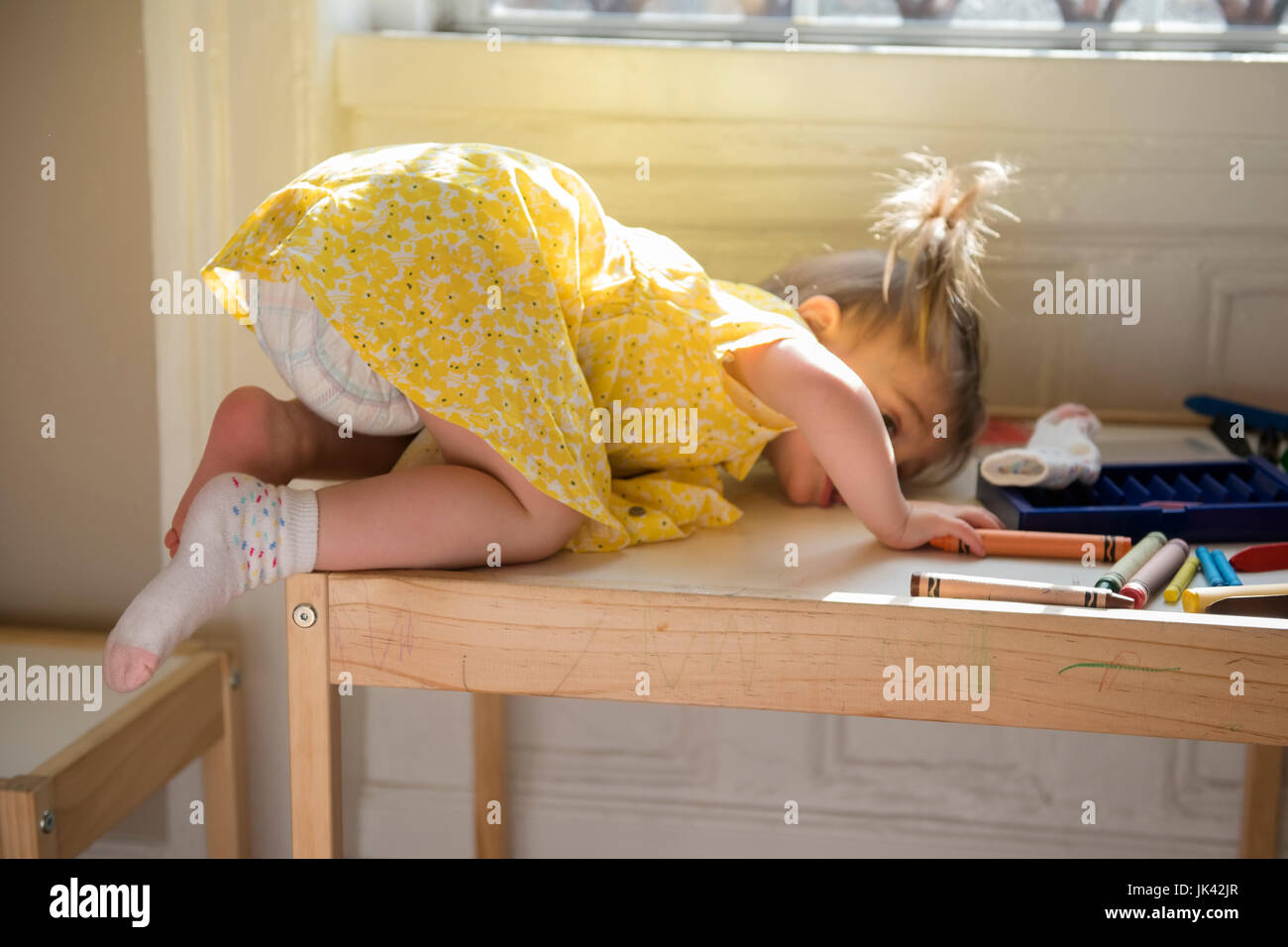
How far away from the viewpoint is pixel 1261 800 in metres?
1.35

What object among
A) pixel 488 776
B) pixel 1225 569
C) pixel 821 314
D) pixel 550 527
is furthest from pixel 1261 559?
pixel 488 776

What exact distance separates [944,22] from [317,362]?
933 millimetres

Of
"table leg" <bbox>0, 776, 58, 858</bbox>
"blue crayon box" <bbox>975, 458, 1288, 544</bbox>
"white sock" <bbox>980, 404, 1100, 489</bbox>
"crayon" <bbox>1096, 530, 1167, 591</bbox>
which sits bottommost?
"table leg" <bbox>0, 776, 58, 858</bbox>

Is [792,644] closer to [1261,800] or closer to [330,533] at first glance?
[330,533]

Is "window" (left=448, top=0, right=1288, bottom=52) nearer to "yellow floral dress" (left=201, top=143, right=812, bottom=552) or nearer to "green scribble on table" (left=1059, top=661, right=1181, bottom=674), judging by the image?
"yellow floral dress" (left=201, top=143, right=812, bottom=552)

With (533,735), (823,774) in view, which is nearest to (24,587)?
(533,735)

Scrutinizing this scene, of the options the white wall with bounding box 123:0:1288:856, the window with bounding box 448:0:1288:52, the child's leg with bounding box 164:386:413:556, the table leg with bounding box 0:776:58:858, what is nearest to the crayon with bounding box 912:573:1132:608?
the child's leg with bounding box 164:386:413:556

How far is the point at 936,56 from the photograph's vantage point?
1268 millimetres

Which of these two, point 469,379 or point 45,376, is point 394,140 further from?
point 469,379

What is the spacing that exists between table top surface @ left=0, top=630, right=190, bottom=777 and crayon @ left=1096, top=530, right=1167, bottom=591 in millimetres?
875

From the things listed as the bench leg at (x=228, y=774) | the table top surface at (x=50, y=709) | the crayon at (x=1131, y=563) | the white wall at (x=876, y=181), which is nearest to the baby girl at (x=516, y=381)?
the crayon at (x=1131, y=563)

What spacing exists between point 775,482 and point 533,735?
1.85ft

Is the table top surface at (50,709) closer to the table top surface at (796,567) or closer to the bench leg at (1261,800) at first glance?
the table top surface at (796,567)

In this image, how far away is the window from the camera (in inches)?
55.1
